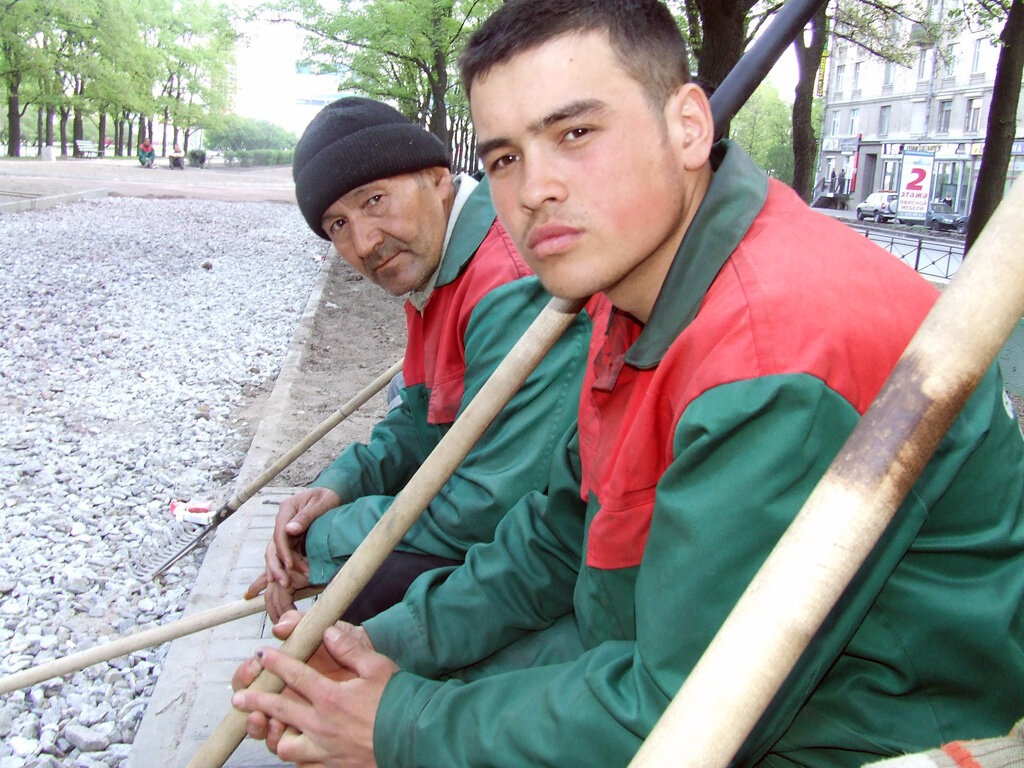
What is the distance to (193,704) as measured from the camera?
291 centimetres

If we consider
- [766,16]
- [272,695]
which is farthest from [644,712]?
[766,16]

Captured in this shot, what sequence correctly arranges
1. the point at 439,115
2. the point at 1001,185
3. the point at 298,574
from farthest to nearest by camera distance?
the point at 439,115 < the point at 1001,185 < the point at 298,574

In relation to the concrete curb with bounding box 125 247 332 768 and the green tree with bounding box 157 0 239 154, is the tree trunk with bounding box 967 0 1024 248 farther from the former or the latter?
the green tree with bounding box 157 0 239 154

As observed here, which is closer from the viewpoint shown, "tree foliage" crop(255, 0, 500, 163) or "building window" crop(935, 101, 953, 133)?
"tree foliage" crop(255, 0, 500, 163)

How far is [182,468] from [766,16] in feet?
→ 29.6

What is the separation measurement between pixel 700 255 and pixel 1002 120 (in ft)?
26.9

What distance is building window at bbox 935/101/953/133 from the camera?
147 feet

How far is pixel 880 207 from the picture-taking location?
3869cm

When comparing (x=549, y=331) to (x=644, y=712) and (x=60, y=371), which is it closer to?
(x=644, y=712)

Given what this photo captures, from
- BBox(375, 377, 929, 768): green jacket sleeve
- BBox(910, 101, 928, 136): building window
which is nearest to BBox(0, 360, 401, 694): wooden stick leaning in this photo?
BBox(375, 377, 929, 768): green jacket sleeve

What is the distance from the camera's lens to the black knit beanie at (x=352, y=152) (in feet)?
9.02

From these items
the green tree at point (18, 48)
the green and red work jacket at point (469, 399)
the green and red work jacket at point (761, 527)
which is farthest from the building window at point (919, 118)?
the green and red work jacket at point (761, 527)

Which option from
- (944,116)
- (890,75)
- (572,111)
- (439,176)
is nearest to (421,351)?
(439,176)

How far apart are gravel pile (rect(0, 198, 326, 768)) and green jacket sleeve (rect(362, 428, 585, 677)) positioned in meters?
1.37
